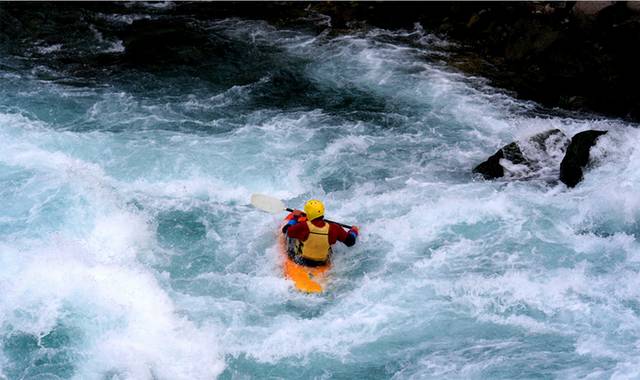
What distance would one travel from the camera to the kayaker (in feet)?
26.8

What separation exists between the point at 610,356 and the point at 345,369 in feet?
9.62

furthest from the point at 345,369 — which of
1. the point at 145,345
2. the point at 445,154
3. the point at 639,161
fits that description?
the point at 639,161

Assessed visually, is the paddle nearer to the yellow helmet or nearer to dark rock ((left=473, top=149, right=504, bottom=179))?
the yellow helmet

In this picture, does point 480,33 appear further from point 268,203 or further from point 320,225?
point 320,225

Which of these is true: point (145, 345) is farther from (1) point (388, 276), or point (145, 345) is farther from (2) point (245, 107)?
(2) point (245, 107)

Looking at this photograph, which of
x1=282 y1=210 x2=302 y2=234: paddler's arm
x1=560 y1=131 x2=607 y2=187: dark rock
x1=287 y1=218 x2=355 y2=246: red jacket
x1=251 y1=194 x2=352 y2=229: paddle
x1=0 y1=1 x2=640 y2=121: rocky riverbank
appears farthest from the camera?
x1=0 y1=1 x2=640 y2=121: rocky riverbank

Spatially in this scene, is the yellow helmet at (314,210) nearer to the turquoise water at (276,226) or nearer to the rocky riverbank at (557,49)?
the turquoise water at (276,226)

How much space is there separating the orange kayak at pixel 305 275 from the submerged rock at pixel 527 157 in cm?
345

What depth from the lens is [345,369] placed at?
7.32 meters

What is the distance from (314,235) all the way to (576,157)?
469 centimetres

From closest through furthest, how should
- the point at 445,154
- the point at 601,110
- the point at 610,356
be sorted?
the point at 610,356
the point at 445,154
the point at 601,110

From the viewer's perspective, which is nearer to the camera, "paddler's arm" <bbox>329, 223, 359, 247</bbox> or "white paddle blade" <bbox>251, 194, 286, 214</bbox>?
"paddler's arm" <bbox>329, 223, 359, 247</bbox>

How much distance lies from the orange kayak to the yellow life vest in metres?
0.16

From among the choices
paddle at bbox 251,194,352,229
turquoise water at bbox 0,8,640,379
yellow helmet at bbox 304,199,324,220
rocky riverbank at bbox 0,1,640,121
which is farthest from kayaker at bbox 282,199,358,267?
rocky riverbank at bbox 0,1,640,121
